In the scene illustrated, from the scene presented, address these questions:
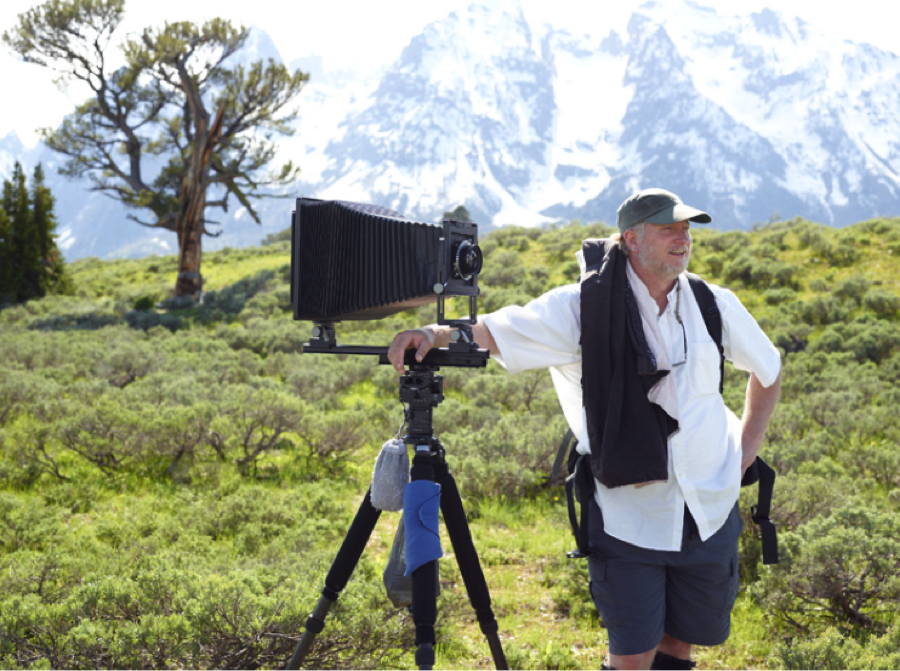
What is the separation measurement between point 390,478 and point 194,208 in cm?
2081

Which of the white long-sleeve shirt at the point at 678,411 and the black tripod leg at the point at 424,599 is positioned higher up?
the white long-sleeve shirt at the point at 678,411

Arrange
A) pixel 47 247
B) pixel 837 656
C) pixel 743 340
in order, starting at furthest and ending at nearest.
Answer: pixel 47 247 < pixel 837 656 < pixel 743 340

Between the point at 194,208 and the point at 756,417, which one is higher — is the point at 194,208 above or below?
above

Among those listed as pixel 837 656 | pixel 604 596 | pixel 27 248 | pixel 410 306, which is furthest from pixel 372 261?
pixel 27 248

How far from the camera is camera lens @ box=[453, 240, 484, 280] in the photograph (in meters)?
2.39

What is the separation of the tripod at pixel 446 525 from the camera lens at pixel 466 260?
0.34 meters

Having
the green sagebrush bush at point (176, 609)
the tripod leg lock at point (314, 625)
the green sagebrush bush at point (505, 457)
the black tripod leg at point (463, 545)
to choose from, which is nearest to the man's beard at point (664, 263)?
the black tripod leg at point (463, 545)

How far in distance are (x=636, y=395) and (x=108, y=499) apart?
5.14 m

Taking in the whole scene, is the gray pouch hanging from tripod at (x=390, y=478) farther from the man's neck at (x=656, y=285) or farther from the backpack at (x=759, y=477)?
the man's neck at (x=656, y=285)

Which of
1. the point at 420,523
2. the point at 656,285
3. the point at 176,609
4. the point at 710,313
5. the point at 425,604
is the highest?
the point at 656,285

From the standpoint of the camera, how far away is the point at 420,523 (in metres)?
2.37

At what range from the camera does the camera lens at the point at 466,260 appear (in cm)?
239

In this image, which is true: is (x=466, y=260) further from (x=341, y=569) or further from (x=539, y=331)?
(x=341, y=569)

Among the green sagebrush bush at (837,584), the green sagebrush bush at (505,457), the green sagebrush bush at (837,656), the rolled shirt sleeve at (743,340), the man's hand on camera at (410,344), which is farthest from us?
the green sagebrush bush at (505,457)
